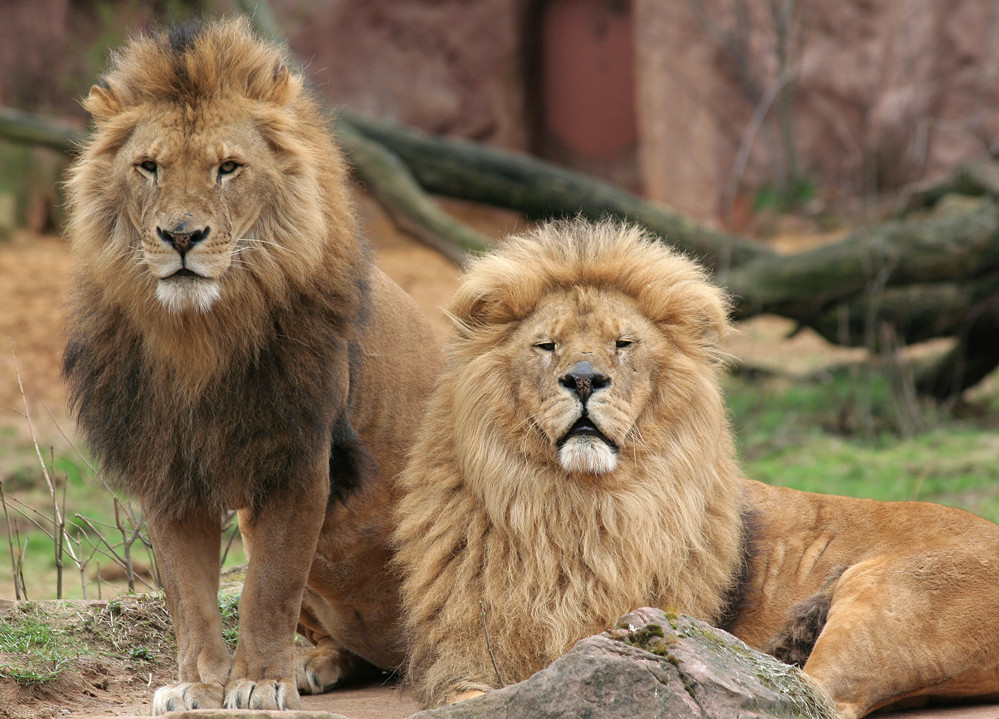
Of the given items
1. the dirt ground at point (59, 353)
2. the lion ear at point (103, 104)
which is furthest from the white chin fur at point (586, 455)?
the lion ear at point (103, 104)

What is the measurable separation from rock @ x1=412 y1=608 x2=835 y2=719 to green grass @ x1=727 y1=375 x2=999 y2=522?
4.23 meters

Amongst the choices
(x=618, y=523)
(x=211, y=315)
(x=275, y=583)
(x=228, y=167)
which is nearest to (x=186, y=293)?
(x=211, y=315)

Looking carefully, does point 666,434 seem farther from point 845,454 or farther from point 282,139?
point 845,454

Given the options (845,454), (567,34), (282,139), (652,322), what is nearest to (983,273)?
(845,454)

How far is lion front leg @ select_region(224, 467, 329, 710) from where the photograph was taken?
3.44 m

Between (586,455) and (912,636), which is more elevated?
(586,455)

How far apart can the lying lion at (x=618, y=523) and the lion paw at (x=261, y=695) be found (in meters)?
0.35

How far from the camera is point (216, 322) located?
3.28m

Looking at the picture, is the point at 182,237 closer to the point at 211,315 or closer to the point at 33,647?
the point at 211,315

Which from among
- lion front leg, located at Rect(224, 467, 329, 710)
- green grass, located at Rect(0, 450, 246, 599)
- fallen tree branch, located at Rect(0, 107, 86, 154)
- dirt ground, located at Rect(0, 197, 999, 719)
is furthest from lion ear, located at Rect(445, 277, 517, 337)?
fallen tree branch, located at Rect(0, 107, 86, 154)

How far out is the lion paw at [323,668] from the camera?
4117 millimetres

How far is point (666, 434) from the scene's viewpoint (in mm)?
3479

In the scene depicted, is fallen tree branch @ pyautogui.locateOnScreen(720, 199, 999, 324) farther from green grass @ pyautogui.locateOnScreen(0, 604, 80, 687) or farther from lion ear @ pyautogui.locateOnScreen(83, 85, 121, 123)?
lion ear @ pyautogui.locateOnScreen(83, 85, 121, 123)

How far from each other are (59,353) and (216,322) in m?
7.68
